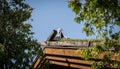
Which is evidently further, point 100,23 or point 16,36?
point 16,36

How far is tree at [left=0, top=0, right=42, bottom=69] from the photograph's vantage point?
1266cm

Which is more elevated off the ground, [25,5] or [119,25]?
[25,5]

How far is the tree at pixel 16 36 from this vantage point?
498 inches

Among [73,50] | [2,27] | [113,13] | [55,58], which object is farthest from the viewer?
[55,58]

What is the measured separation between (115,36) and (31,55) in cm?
534

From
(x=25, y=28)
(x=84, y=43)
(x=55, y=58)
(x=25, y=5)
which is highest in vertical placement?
(x=25, y=5)

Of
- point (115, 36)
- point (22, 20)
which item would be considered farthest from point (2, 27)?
point (115, 36)

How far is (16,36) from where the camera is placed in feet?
42.2

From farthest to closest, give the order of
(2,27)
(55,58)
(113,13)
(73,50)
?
1. (55,58)
2. (73,50)
3. (2,27)
4. (113,13)

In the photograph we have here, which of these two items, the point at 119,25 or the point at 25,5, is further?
the point at 25,5

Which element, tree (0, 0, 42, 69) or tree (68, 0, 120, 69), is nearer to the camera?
tree (68, 0, 120, 69)

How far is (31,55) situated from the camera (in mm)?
12969

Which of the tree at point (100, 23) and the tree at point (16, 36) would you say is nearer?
the tree at point (100, 23)

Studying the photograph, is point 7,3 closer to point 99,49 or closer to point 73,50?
point 73,50
